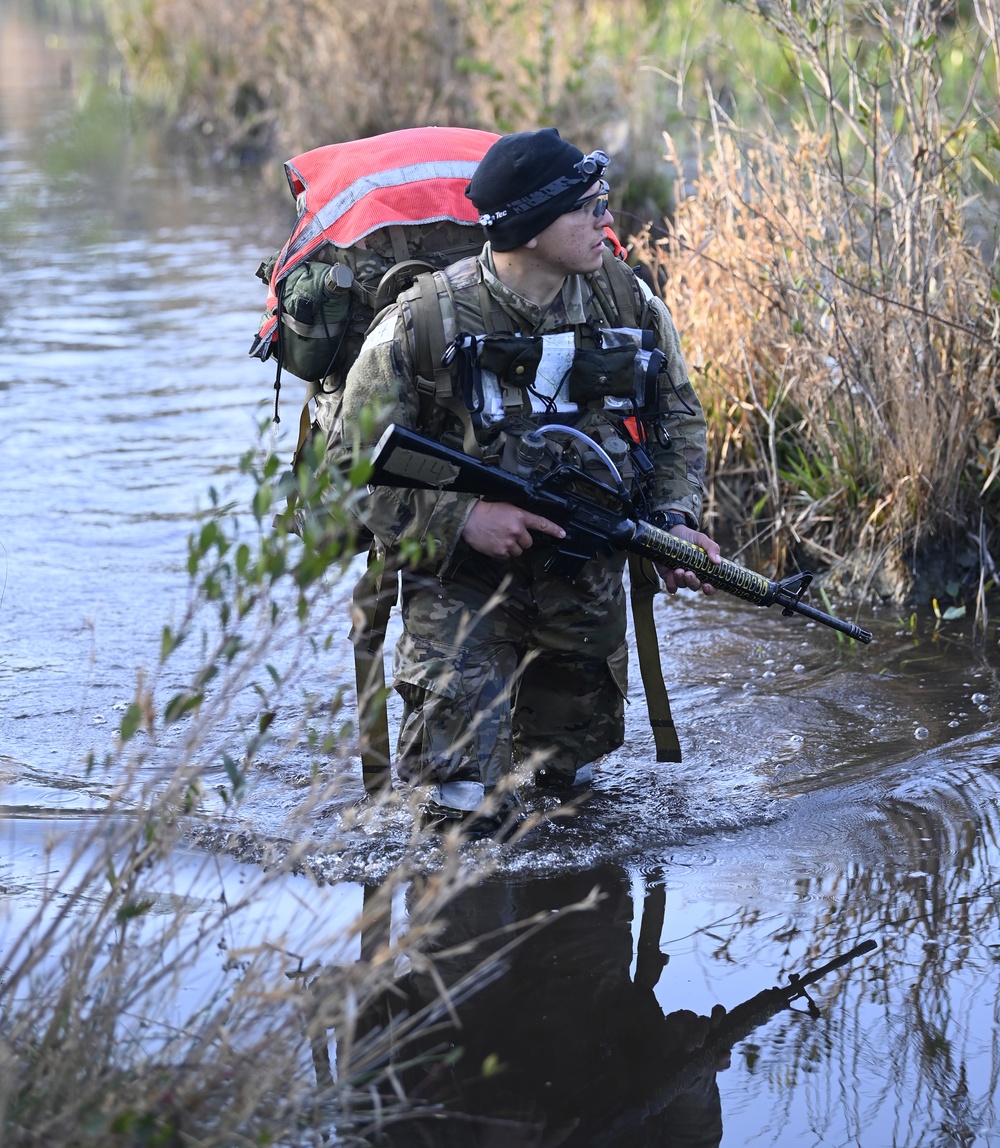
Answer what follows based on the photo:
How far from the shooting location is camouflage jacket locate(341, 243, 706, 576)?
3.62 meters

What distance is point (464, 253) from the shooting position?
162 inches

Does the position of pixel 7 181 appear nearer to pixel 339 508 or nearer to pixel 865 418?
pixel 865 418

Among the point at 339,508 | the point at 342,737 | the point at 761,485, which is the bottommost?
the point at 761,485

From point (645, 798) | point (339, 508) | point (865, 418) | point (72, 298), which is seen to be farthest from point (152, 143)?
point (339, 508)

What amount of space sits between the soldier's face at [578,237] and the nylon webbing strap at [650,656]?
0.85m

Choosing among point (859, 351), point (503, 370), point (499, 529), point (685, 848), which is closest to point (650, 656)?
point (685, 848)

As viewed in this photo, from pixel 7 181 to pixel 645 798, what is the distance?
12244mm

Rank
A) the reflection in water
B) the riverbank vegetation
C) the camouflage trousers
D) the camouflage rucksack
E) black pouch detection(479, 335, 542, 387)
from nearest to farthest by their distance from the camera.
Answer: the reflection in water < black pouch detection(479, 335, 542, 387) < the camouflage trousers < the camouflage rucksack < the riverbank vegetation

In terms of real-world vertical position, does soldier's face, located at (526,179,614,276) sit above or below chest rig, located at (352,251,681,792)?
above

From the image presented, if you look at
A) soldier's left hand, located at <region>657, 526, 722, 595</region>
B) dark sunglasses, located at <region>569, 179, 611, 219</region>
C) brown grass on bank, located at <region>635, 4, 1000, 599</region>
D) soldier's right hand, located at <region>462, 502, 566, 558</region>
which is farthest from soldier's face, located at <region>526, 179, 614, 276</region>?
brown grass on bank, located at <region>635, 4, 1000, 599</region>

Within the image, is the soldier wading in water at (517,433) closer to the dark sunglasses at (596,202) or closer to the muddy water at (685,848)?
the dark sunglasses at (596,202)

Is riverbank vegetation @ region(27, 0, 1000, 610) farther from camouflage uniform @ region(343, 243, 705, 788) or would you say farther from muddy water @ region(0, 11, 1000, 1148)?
camouflage uniform @ region(343, 243, 705, 788)

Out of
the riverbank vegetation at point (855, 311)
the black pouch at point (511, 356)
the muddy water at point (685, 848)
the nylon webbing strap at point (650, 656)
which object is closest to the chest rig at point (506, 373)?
the black pouch at point (511, 356)

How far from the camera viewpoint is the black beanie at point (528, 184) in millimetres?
3516
